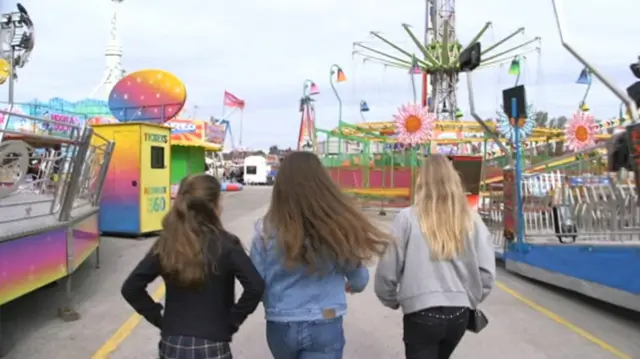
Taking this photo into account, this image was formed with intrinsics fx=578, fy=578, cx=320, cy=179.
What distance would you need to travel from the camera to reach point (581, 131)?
15180mm

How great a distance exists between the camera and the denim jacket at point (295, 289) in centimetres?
268

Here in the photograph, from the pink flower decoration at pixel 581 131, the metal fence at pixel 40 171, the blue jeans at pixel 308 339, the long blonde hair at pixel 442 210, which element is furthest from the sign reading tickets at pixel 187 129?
the blue jeans at pixel 308 339

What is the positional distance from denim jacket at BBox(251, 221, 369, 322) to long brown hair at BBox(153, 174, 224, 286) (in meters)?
0.24

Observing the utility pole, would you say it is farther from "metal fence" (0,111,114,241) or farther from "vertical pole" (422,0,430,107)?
"metal fence" (0,111,114,241)

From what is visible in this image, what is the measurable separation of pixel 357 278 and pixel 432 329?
545mm

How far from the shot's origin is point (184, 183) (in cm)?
287

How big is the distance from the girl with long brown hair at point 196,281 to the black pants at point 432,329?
2.99ft

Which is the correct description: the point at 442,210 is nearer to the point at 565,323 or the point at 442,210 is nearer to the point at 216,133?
the point at 565,323

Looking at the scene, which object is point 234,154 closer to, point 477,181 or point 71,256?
point 477,181

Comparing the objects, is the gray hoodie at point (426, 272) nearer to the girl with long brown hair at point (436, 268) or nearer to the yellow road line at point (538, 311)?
the girl with long brown hair at point (436, 268)

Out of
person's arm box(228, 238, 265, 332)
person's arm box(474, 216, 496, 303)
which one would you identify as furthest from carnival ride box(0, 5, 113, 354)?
person's arm box(474, 216, 496, 303)

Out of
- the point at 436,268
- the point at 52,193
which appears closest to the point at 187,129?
Result: the point at 52,193

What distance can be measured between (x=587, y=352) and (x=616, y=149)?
6.82 ft

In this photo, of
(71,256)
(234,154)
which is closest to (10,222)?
(71,256)
